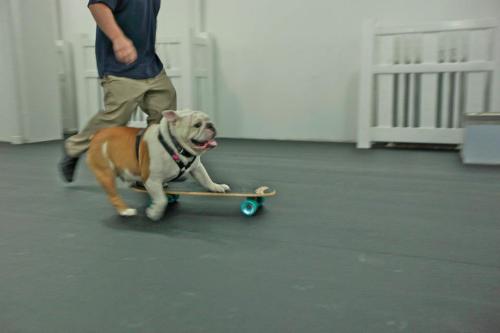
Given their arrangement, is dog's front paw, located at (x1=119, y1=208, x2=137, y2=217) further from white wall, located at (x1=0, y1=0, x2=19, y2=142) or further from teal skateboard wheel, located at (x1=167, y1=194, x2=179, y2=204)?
white wall, located at (x1=0, y1=0, x2=19, y2=142)

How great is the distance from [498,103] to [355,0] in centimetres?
125

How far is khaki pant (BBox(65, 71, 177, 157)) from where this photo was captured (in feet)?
6.25

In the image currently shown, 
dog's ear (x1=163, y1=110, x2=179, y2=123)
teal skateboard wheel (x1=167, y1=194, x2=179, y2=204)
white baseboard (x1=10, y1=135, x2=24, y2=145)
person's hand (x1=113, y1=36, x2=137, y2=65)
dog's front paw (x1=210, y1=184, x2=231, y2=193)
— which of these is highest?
person's hand (x1=113, y1=36, x2=137, y2=65)

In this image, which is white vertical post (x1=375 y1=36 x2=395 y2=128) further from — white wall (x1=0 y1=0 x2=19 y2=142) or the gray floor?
white wall (x1=0 y1=0 x2=19 y2=142)

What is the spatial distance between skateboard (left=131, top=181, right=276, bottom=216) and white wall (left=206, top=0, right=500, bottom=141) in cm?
216

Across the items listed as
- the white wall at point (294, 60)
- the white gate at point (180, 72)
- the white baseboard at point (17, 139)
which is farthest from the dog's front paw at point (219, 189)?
the white baseboard at point (17, 139)

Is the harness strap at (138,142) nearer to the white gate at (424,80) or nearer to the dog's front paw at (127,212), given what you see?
the dog's front paw at (127,212)

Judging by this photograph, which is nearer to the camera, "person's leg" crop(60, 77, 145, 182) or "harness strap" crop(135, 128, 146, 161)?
"harness strap" crop(135, 128, 146, 161)

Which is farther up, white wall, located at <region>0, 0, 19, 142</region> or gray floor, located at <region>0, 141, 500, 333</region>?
white wall, located at <region>0, 0, 19, 142</region>

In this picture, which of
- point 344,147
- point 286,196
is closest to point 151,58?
point 286,196

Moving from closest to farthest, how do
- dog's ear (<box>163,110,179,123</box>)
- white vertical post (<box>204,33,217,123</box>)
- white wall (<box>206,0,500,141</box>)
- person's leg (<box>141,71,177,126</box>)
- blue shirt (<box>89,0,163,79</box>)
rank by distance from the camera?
1. dog's ear (<box>163,110,179,123</box>)
2. blue shirt (<box>89,0,163,79</box>)
3. person's leg (<box>141,71,177,126</box>)
4. white wall (<box>206,0,500,141</box>)
5. white vertical post (<box>204,33,217,123</box>)

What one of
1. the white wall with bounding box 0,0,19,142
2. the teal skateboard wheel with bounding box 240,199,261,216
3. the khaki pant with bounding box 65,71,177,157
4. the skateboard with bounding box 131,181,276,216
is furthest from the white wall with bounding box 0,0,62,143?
the teal skateboard wheel with bounding box 240,199,261,216

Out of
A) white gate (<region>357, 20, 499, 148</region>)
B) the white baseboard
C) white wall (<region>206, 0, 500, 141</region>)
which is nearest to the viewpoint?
white gate (<region>357, 20, 499, 148</region>)

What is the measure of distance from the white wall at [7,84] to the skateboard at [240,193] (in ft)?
8.11
